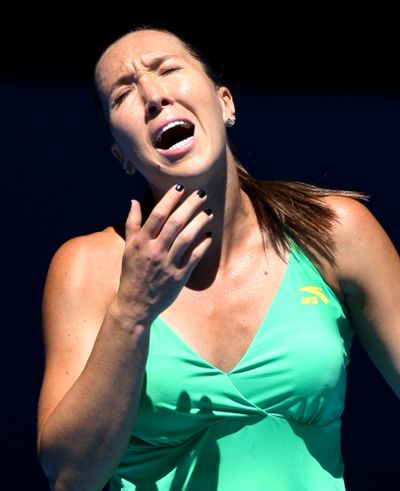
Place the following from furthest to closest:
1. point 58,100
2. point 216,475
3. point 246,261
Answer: point 58,100
point 246,261
point 216,475

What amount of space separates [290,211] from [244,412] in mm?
412

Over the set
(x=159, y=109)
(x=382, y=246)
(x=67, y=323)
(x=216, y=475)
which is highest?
(x=159, y=109)

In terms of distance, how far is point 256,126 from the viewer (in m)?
3.39

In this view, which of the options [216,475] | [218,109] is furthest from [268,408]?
[218,109]

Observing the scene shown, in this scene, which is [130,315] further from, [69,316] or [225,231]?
[225,231]

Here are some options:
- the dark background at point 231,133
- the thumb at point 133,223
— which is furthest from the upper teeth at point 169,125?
the dark background at point 231,133

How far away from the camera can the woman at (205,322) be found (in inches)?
87.4

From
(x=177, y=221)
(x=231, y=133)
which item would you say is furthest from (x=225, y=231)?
(x=231, y=133)

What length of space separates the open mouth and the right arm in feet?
0.52

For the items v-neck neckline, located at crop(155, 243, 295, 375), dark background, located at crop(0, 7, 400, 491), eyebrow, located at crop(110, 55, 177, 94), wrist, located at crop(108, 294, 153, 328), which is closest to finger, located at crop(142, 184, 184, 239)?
wrist, located at crop(108, 294, 153, 328)

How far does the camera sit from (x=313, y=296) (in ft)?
8.13

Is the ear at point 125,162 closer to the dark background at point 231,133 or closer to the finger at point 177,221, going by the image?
the finger at point 177,221

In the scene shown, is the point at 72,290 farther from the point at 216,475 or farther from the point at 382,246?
the point at 382,246

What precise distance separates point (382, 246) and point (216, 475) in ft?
1.76
